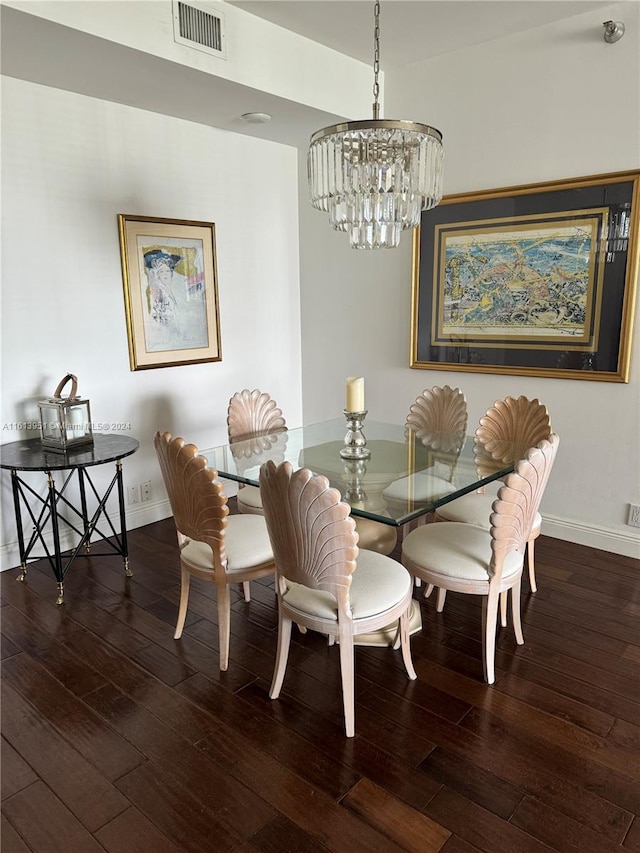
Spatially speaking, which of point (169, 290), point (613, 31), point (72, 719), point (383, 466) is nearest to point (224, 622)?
point (72, 719)

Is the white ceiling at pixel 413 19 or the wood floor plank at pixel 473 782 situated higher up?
the white ceiling at pixel 413 19

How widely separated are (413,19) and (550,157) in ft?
3.50

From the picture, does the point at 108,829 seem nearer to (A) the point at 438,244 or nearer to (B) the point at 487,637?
(B) the point at 487,637

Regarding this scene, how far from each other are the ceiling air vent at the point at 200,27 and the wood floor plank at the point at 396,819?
3224 millimetres

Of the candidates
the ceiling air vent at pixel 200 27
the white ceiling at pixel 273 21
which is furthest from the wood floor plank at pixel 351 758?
the ceiling air vent at pixel 200 27

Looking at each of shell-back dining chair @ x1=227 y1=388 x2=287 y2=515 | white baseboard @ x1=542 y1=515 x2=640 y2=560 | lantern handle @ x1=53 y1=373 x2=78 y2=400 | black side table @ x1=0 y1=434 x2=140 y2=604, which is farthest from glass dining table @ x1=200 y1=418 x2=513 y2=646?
white baseboard @ x1=542 y1=515 x2=640 y2=560

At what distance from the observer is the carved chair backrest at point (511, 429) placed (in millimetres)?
2947

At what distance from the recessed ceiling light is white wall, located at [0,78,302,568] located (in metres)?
0.34

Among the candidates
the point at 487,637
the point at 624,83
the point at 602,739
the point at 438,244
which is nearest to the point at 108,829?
the point at 487,637

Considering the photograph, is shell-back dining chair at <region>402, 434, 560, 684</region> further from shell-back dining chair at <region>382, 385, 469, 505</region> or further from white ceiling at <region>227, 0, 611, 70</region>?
white ceiling at <region>227, 0, 611, 70</region>

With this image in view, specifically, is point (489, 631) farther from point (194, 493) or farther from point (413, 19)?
point (413, 19)

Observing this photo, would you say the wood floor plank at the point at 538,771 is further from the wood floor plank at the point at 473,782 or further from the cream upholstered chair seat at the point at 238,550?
the cream upholstered chair seat at the point at 238,550

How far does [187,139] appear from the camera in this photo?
3.81 metres

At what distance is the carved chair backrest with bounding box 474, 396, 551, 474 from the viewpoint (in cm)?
295
